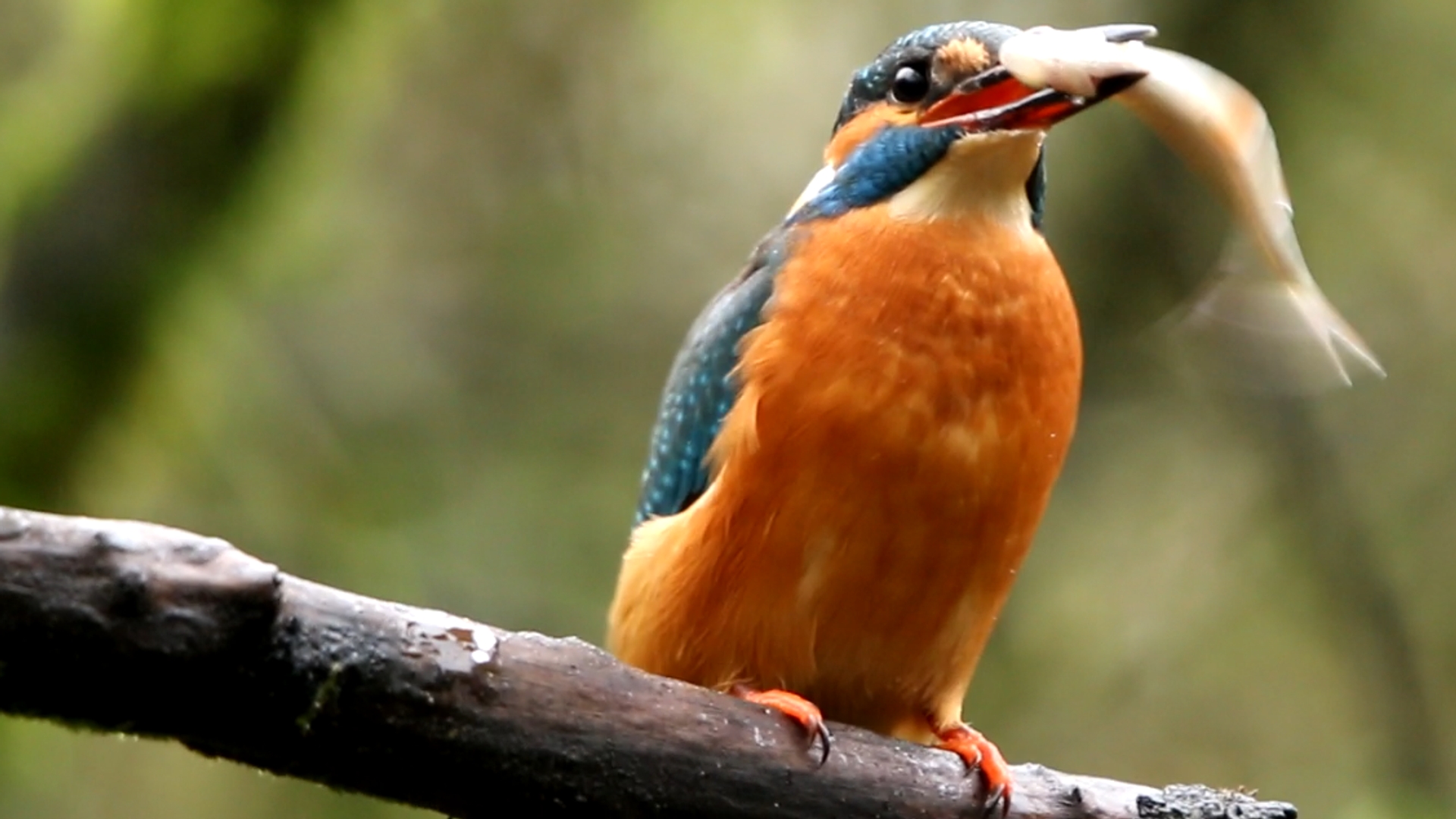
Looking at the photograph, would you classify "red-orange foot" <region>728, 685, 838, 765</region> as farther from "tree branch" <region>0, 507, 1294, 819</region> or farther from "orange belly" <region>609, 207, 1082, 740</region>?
"orange belly" <region>609, 207, 1082, 740</region>

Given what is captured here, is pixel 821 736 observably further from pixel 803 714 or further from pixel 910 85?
pixel 910 85

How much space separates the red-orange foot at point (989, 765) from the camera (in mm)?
2801

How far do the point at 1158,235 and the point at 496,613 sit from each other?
235 centimetres

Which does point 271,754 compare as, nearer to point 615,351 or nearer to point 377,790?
point 377,790

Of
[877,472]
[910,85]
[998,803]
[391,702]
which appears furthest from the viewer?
[910,85]

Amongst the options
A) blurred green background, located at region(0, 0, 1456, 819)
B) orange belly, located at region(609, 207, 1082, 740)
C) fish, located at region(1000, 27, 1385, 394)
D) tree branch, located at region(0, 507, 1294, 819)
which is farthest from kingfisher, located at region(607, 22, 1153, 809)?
blurred green background, located at region(0, 0, 1456, 819)

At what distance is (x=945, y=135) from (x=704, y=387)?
27.1 inches

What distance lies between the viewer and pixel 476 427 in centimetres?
571

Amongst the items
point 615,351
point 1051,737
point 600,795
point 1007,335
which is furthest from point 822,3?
point 600,795

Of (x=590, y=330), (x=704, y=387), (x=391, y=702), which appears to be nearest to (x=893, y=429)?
(x=704, y=387)

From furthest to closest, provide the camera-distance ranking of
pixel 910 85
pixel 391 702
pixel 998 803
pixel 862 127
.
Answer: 1. pixel 862 127
2. pixel 910 85
3. pixel 998 803
4. pixel 391 702

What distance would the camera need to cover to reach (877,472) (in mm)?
2918

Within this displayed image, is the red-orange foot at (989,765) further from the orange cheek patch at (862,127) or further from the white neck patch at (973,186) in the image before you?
the orange cheek patch at (862,127)

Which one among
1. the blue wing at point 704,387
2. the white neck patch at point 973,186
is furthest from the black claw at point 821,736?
the white neck patch at point 973,186
